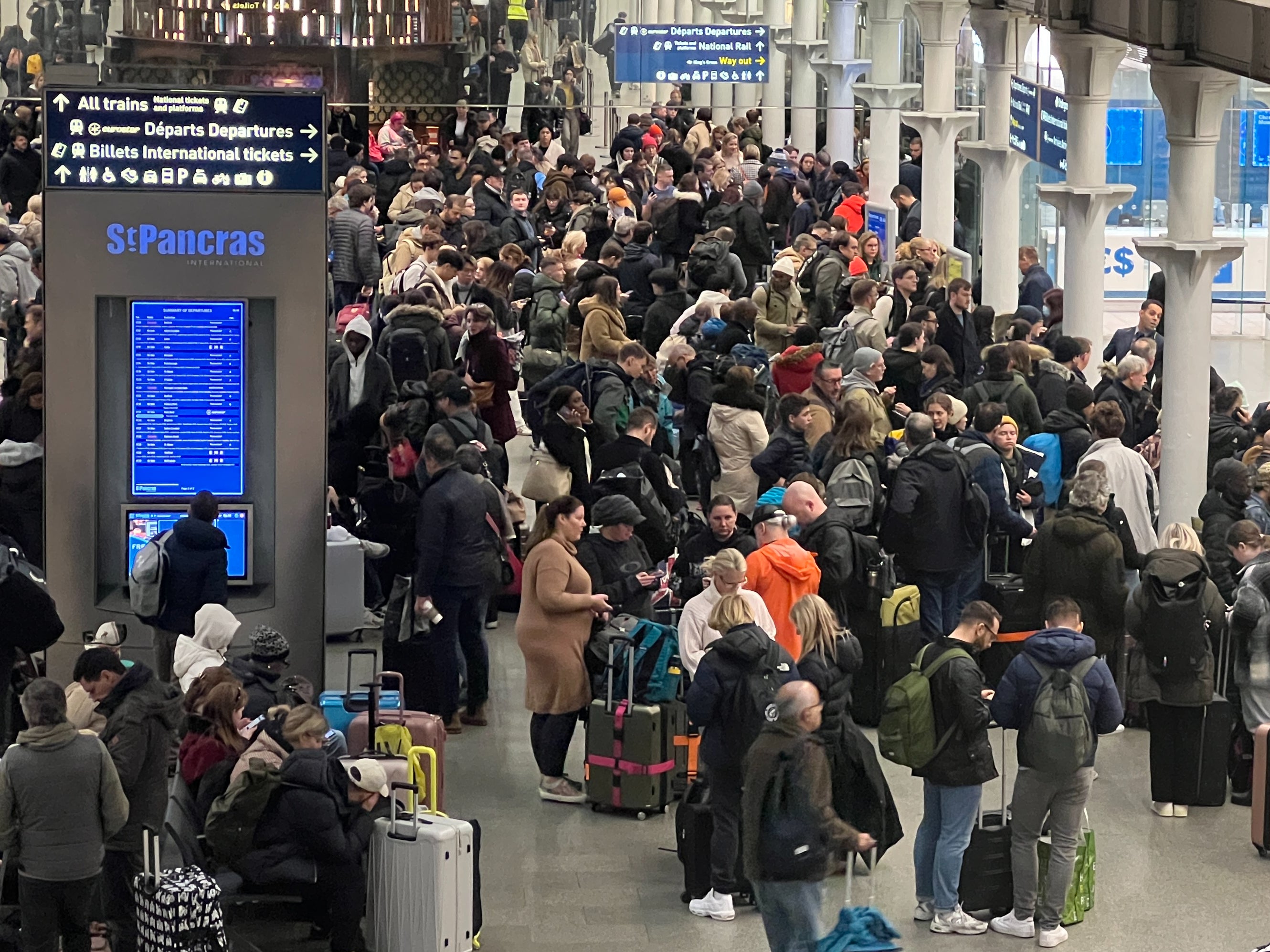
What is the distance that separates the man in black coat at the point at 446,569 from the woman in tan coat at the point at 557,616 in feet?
2.41

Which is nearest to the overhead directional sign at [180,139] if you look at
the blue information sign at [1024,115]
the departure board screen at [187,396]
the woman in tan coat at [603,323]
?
the departure board screen at [187,396]

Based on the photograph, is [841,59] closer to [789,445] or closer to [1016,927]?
[789,445]

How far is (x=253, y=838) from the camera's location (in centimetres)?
828

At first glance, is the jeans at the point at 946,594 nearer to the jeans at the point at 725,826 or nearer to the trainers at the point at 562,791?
the trainers at the point at 562,791

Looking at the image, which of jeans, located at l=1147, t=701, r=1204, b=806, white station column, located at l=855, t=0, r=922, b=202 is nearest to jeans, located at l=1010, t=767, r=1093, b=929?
jeans, located at l=1147, t=701, r=1204, b=806

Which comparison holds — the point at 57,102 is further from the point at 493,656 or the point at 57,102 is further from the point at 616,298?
the point at 616,298

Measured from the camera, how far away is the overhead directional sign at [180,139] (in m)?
10.3

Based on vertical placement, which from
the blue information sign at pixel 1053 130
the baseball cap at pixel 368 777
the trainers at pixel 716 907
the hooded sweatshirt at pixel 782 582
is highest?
the blue information sign at pixel 1053 130

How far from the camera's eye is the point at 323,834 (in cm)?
823

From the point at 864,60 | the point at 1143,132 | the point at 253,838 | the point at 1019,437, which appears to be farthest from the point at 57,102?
the point at 1143,132

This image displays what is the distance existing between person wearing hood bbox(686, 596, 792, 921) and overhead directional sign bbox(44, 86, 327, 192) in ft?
9.97

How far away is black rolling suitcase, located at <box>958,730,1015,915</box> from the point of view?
9164 millimetres

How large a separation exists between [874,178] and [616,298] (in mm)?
8996

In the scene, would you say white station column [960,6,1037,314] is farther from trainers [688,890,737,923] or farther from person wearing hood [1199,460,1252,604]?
trainers [688,890,737,923]
